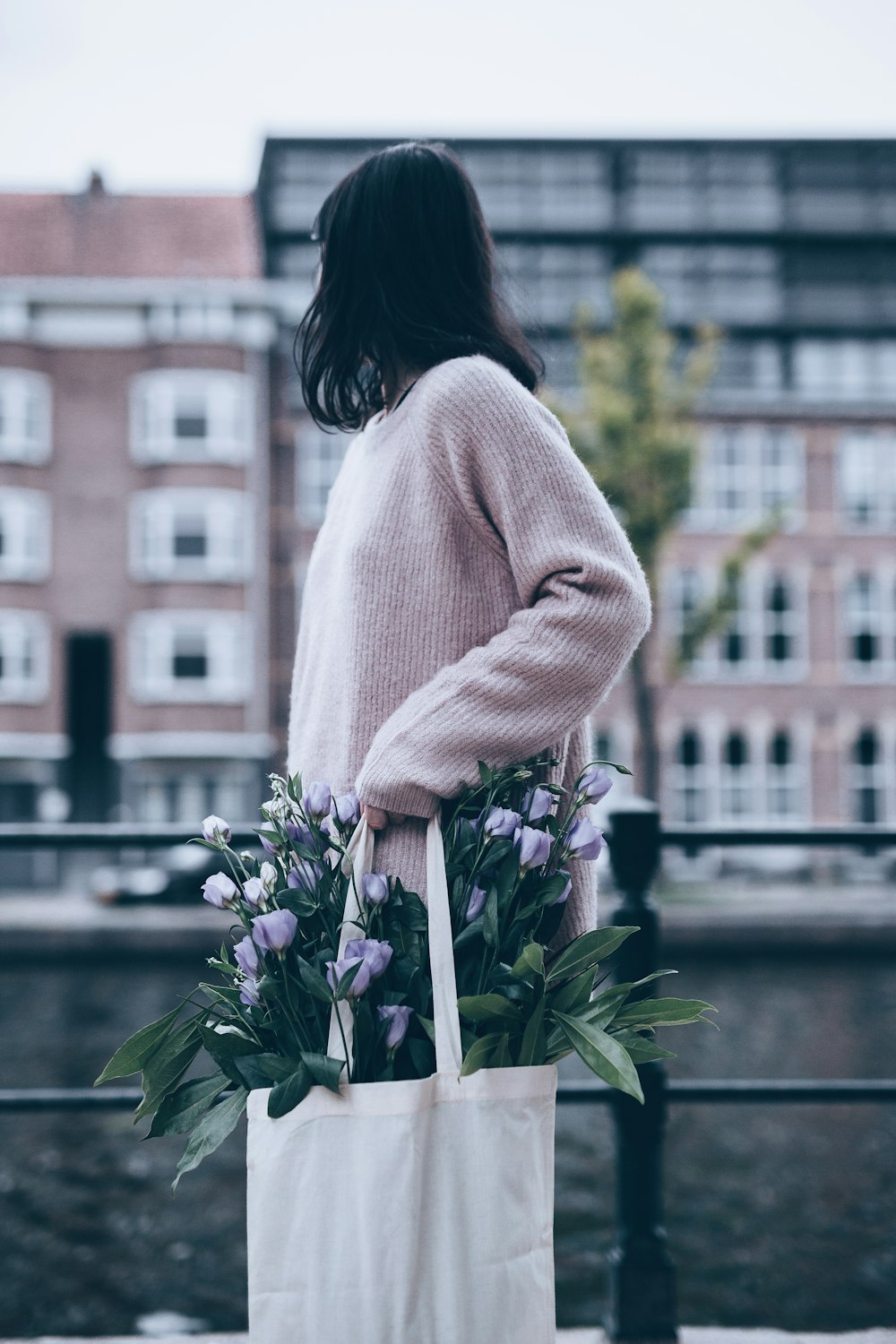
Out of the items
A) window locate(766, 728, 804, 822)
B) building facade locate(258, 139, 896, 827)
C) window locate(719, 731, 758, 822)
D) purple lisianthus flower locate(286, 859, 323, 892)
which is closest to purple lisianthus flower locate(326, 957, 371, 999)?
purple lisianthus flower locate(286, 859, 323, 892)

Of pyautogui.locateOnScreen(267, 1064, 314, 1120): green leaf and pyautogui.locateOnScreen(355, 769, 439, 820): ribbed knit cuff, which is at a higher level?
pyautogui.locateOnScreen(355, 769, 439, 820): ribbed knit cuff

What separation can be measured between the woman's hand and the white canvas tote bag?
0.22 meters

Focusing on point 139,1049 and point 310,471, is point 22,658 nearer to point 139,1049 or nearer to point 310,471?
point 310,471

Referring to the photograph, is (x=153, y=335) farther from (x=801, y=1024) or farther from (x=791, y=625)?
(x=801, y=1024)

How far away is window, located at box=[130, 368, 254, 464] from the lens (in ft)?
70.5

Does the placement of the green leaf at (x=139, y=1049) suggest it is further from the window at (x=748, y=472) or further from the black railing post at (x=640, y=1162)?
the window at (x=748, y=472)

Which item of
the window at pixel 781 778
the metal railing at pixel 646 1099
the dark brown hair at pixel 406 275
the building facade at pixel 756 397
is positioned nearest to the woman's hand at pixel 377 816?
→ the dark brown hair at pixel 406 275

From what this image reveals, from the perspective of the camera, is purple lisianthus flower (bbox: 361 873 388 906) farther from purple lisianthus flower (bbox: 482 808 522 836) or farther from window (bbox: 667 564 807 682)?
window (bbox: 667 564 807 682)

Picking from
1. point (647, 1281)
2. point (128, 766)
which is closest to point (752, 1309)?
point (647, 1281)

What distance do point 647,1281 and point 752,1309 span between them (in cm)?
169

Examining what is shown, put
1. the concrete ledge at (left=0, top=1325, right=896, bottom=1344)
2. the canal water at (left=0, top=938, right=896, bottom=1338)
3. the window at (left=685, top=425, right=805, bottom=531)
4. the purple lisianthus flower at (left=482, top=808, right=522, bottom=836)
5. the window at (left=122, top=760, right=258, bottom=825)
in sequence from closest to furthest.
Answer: the purple lisianthus flower at (left=482, top=808, right=522, bottom=836), the concrete ledge at (left=0, top=1325, right=896, bottom=1344), the canal water at (left=0, top=938, right=896, bottom=1338), the window at (left=122, top=760, right=258, bottom=825), the window at (left=685, top=425, right=805, bottom=531)

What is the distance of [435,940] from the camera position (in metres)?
1.08

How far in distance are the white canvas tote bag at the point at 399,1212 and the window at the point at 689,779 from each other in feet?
72.6

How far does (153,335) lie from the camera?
2175cm
